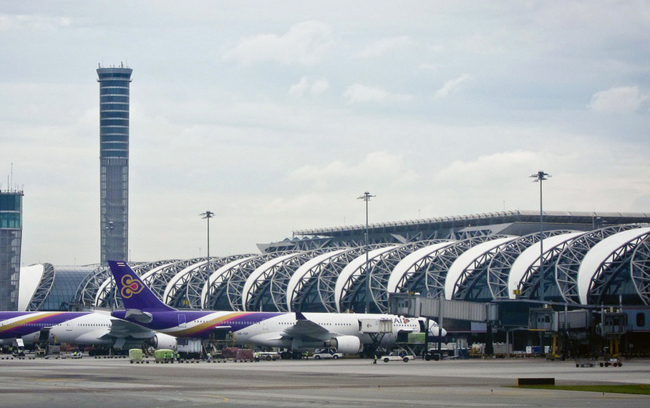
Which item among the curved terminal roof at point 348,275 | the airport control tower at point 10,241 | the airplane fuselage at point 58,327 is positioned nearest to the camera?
the airplane fuselage at point 58,327

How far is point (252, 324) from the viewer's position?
7919 cm

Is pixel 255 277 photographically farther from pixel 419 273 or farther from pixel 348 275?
pixel 419 273

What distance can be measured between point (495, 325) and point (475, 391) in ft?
160

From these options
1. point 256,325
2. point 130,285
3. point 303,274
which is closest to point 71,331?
point 130,285

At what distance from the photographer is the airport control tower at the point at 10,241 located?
534 feet

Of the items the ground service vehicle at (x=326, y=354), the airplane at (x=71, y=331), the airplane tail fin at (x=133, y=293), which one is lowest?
the ground service vehicle at (x=326, y=354)

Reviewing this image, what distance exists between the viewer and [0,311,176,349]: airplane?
82.7 m

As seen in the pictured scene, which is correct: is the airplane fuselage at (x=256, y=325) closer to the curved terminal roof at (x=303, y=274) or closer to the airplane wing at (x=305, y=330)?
the airplane wing at (x=305, y=330)

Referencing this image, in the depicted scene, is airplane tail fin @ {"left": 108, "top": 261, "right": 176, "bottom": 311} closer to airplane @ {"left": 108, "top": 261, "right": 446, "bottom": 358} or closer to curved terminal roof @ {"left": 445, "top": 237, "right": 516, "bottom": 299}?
airplane @ {"left": 108, "top": 261, "right": 446, "bottom": 358}

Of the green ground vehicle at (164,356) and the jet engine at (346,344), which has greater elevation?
the jet engine at (346,344)

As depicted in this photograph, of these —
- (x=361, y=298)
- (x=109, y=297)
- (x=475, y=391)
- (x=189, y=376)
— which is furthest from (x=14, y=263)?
(x=475, y=391)

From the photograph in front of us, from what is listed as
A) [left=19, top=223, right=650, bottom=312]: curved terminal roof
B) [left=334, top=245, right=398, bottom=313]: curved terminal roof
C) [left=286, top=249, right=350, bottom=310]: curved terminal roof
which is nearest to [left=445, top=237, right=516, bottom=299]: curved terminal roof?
[left=19, top=223, right=650, bottom=312]: curved terminal roof

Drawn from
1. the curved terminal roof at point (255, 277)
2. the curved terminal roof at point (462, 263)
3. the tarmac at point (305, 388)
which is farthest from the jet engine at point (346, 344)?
the curved terminal roof at point (255, 277)

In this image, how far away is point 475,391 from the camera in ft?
124
